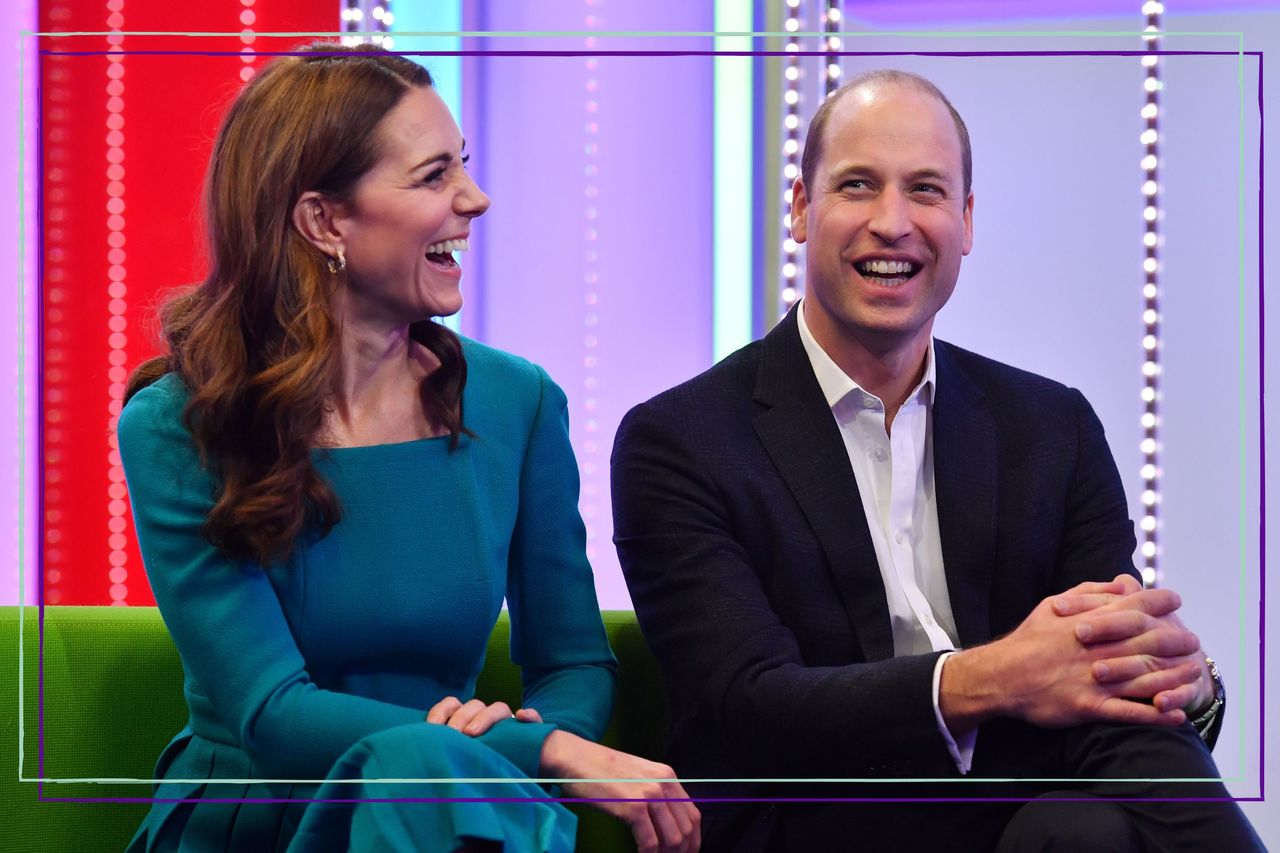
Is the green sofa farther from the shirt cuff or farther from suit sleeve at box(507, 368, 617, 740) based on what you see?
the shirt cuff

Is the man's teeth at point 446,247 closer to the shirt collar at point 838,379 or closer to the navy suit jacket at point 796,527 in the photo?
the navy suit jacket at point 796,527

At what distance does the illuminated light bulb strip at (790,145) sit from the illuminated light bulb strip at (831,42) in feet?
0.11

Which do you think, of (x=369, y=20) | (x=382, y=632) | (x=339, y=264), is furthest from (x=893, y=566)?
(x=369, y=20)

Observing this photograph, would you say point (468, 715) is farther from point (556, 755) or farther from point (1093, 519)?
point (1093, 519)

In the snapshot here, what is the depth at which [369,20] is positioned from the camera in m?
1.64

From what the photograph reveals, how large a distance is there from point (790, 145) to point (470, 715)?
0.72 metres

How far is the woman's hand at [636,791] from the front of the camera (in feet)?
4.56

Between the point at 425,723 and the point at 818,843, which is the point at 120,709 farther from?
the point at 818,843

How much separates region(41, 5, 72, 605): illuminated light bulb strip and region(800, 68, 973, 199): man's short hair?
0.85 meters

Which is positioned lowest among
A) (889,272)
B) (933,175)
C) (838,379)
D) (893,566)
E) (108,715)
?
(108,715)

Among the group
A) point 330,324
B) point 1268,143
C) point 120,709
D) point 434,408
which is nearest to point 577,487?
point 434,408

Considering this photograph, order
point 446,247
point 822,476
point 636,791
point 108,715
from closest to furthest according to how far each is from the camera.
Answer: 1. point 636,791
2. point 446,247
3. point 822,476
4. point 108,715

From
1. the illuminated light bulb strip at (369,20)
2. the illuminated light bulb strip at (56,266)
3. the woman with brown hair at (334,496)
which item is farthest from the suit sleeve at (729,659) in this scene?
the illuminated light bulb strip at (56,266)

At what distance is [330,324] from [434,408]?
0.53 ft
